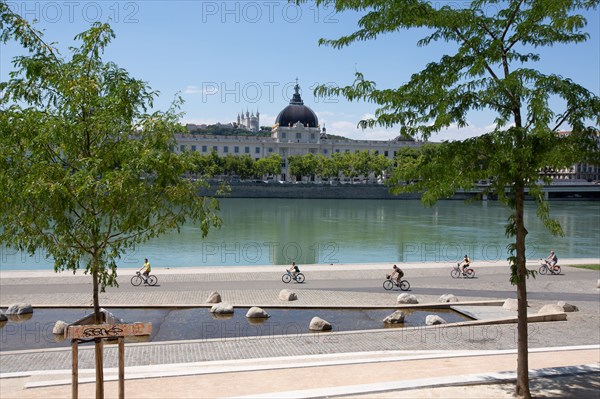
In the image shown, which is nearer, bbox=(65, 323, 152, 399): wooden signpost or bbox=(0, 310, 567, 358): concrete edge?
bbox=(65, 323, 152, 399): wooden signpost

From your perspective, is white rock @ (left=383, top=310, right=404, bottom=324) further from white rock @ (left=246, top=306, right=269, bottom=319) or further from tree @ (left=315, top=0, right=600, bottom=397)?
tree @ (left=315, top=0, right=600, bottom=397)

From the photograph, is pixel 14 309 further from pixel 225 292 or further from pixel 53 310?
pixel 225 292

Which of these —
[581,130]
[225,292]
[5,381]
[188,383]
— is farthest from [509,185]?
[225,292]

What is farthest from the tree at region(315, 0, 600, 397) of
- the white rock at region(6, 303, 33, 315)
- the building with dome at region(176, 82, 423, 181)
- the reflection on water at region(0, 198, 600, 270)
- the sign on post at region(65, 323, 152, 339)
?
the building with dome at region(176, 82, 423, 181)

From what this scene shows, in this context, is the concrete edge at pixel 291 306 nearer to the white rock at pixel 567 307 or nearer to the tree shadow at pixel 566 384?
the white rock at pixel 567 307

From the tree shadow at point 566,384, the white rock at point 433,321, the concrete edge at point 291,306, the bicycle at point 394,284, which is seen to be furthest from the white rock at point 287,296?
the tree shadow at point 566,384

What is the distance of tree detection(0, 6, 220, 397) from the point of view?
26.3ft

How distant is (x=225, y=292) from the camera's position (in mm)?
22875

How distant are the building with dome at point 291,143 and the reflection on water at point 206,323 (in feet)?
447

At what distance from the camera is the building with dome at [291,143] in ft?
529

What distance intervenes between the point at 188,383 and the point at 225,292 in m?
12.7

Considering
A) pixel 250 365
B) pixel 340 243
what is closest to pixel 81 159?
pixel 250 365

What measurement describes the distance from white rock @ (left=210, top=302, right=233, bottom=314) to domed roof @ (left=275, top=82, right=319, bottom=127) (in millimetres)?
154121

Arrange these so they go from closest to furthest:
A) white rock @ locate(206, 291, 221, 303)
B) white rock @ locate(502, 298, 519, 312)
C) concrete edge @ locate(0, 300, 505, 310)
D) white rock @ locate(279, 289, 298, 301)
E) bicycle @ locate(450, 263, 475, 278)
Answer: white rock @ locate(502, 298, 519, 312) → concrete edge @ locate(0, 300, 505, 310) → white rock @ locate(206, 291, 221, 303) → white rock @ locate(279, 289, 298, 301) → bicycle @ locate(450, 263, 475, 278)
